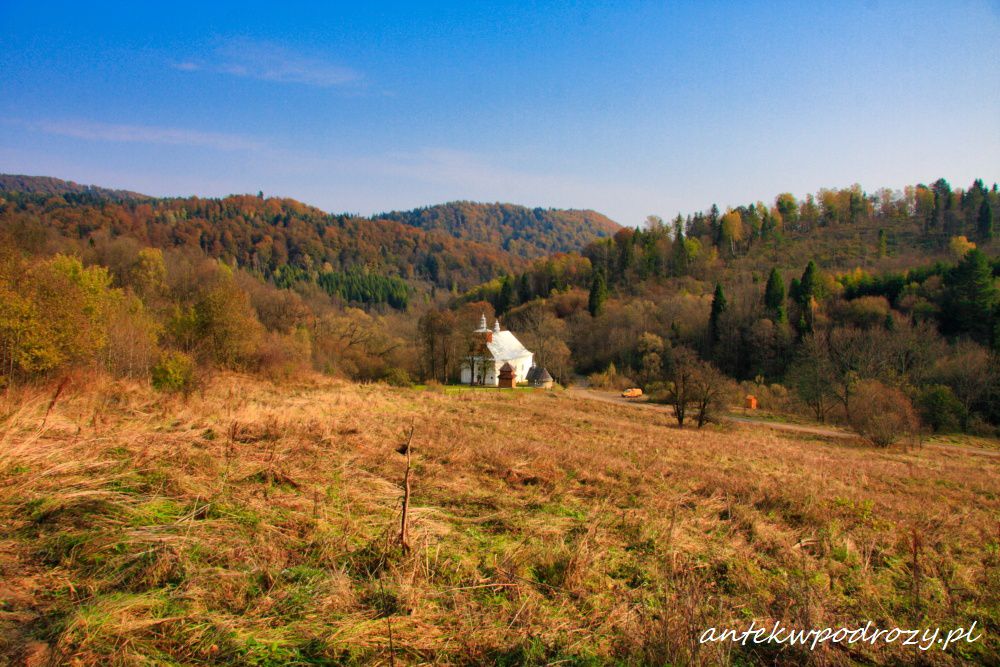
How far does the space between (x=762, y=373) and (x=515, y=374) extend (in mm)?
25096

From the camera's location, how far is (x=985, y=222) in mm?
68125

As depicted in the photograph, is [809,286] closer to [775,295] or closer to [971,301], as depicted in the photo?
[775,295]

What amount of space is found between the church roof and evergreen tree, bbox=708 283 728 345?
21118 millimetres

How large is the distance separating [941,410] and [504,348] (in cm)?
3182

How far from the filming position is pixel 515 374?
45.6 meters

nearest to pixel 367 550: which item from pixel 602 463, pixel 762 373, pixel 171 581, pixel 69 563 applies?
pixel 171 581

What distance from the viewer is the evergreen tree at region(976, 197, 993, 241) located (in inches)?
2657

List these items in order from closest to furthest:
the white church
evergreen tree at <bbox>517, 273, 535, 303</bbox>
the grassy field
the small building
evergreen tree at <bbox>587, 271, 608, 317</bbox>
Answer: the grassy field
the small building
the white church
evergreen tree at <bbox>587, 271, 608, 317</bbox>
evergreen tree at <bbox>517, 273, 535, 303</bbox>

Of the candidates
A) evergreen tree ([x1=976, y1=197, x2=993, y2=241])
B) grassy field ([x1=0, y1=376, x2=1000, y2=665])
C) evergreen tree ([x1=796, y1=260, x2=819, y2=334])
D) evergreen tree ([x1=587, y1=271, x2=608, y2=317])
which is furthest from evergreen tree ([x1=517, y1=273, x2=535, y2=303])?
grassy field ([x1=0, y1=376, x2=1000, y2=665])

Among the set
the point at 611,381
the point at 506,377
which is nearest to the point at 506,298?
the point at 611,381

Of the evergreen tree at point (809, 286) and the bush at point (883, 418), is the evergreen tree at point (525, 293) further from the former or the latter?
the bush at point (883, 418)

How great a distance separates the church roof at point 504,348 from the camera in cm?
4638

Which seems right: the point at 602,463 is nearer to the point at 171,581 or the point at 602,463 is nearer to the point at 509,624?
the point at 509,624

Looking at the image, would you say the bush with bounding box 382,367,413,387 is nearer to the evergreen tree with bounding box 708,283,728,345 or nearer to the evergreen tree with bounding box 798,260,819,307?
the evergreen tree with bounding box 708,283,728,345
